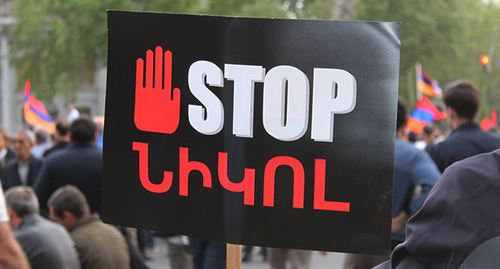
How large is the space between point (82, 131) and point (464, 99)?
318cm

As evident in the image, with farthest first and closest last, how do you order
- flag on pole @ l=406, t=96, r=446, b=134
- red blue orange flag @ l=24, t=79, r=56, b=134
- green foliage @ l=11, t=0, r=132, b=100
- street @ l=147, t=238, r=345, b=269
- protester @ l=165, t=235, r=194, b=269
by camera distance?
green foliage @ l=11, t=0, r=132, b=100
flag on pole @ l=406, t=96, r=446, b=134
red blue orange flag @ l=24, t=79, r=56, b=134
street @ l=147, t=238, r=345, b=269
protester @ l=165, t=235, r=194, b=269

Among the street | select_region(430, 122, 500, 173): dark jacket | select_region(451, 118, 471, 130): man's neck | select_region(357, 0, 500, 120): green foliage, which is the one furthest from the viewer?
select_region(357, 0, 500, 120): green foliage

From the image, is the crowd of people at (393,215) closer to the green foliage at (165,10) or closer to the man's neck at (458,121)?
the man's neck at (458,121)

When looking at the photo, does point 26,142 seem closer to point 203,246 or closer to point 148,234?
point 148,234

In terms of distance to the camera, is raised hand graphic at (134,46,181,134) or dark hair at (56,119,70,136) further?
dark hair at (56,119,70,136)

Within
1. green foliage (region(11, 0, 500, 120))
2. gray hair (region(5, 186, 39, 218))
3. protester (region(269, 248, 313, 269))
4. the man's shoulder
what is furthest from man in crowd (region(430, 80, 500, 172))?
green foliage (region(11, 0, 500, 120))

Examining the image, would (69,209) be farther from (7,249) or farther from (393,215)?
(393,215)

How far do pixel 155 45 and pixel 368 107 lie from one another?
0.82 meters

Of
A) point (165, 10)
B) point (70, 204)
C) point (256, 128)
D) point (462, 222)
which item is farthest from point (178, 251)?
point (165, 10)

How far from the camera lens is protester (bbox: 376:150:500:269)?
3.86ft

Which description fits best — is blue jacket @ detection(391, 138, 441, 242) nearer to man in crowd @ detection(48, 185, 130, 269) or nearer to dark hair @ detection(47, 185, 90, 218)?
man in crowd @ detection(48, 185, 130, 269)

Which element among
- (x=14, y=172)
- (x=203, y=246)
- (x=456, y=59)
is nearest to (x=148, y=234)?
(x=14, y=172)

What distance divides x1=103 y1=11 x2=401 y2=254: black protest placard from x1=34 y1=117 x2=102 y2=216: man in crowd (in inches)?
120

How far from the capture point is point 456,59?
98.1 ft
